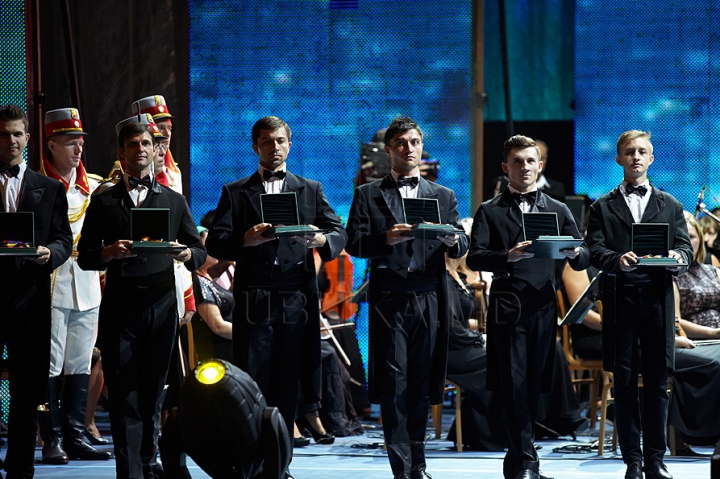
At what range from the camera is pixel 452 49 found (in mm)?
8070

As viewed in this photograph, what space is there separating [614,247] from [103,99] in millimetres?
4809

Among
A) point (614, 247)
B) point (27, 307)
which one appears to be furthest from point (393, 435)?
point (27, 307)

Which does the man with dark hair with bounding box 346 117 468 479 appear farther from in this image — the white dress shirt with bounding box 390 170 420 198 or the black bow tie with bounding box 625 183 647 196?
the black bow tie with bounding box 625 183 647 196

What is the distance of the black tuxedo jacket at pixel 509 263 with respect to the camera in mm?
4852

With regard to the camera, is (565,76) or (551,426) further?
(565,76)

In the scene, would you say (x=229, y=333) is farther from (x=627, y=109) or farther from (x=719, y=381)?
(x=627, y=109)

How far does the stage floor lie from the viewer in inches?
209

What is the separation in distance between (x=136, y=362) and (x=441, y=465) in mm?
1967

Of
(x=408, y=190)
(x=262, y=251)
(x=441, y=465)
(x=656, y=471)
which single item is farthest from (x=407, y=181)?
(x=656, y=471)

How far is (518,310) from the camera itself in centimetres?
484

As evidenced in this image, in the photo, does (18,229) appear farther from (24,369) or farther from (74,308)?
(74,308)

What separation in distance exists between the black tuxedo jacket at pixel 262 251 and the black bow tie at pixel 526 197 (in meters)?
0.90

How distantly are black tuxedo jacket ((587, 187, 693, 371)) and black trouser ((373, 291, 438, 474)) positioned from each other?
2.90ft

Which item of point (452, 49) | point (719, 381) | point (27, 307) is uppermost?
point (452, 49)
